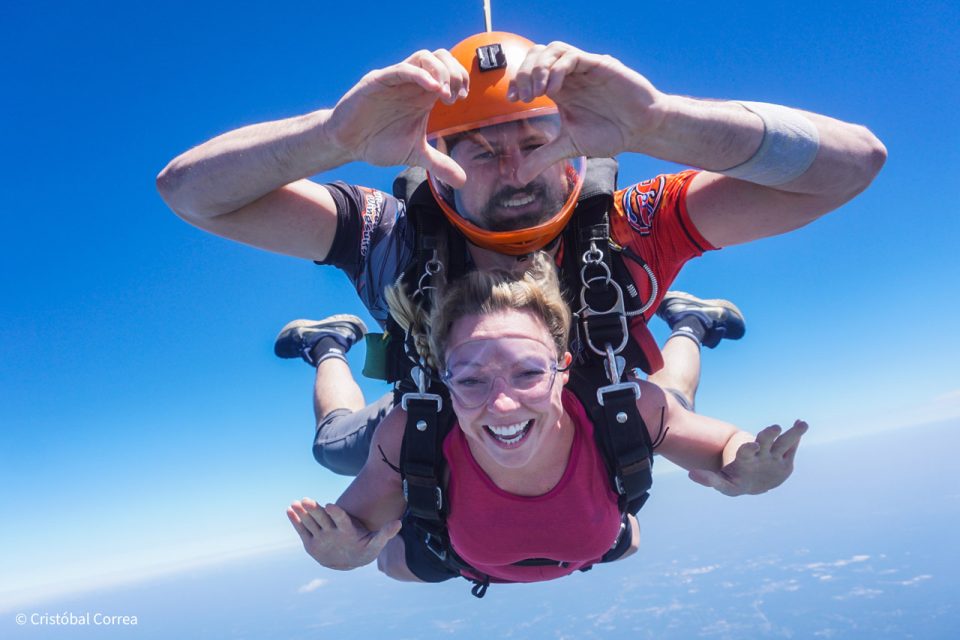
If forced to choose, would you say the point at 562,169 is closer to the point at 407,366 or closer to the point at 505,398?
the point at 505,398

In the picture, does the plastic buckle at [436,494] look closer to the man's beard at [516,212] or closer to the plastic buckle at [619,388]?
the plastic buckle at [619,388]

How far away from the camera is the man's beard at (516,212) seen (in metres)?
2.45

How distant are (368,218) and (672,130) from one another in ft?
5.45

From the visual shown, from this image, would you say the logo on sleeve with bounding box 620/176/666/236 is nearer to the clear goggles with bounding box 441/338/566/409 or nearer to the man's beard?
the man's beard

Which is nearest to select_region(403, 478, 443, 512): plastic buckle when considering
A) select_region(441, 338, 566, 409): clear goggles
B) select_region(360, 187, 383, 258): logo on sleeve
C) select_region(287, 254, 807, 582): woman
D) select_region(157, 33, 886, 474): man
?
select_region(287, 254, 807, 582): woman

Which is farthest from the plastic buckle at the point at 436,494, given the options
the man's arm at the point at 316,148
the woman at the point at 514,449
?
the man's arm at the point at 316,148

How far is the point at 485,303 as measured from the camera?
247cm

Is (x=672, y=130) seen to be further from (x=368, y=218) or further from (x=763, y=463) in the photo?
(x=368, y=218)

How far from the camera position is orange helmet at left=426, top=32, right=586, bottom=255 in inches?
95.5

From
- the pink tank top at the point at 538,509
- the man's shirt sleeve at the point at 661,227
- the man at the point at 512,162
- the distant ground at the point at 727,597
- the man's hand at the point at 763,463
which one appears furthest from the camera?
the distant ground at the point at 727,597

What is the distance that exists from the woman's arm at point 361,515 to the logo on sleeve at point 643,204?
1578mm

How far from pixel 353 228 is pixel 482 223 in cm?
79

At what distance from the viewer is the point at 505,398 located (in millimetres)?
2350

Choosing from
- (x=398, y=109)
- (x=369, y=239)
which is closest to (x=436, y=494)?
(x=369, y=239)
